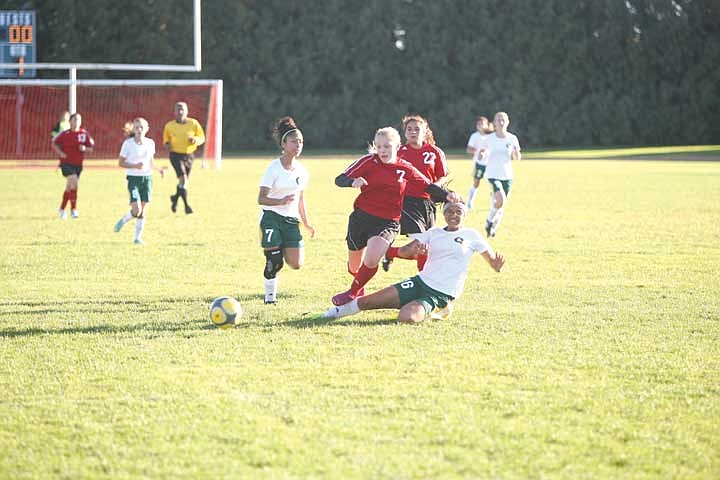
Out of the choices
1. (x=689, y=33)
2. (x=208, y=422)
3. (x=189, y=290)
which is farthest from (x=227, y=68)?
(x=208, y=422)

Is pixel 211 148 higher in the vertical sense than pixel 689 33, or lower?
lower

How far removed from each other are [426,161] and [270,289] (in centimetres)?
215

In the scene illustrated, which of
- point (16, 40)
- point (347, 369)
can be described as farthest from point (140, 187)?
point (16, 40)

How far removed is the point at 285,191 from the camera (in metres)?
9.50

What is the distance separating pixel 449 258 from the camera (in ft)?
27.9

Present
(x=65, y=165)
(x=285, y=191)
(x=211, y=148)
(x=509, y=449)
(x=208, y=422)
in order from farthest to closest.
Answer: (x=211, y=148) → (x=65, y=165) → (x=285, y=191) → (x=208, y=422) → (x=509, y=449)

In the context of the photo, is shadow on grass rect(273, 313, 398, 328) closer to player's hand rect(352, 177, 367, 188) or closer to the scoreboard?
player's hand rect(352, 177, 367, 188)

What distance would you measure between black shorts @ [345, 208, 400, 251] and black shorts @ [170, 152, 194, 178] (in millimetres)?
10268

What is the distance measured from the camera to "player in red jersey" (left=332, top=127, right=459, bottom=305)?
9164 millimetres

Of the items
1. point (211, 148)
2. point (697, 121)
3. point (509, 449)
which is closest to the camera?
point (509, 449)

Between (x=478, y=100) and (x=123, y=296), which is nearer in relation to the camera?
(x=123, y=296)

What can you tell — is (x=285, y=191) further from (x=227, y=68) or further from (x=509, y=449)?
(x=227, y=68)

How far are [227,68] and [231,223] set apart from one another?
3699cm

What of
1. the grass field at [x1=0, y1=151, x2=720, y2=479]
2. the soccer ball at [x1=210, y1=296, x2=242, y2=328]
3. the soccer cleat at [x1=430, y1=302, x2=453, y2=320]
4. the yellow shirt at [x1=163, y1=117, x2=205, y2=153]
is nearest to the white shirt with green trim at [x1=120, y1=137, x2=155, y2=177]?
the grass field at [x1=0, y1=151, x2=720, y2=479]
